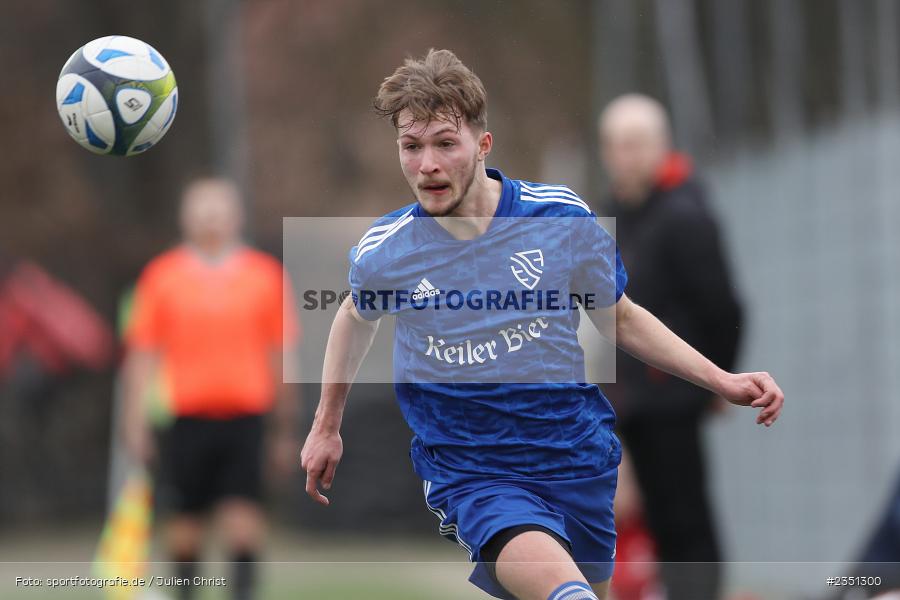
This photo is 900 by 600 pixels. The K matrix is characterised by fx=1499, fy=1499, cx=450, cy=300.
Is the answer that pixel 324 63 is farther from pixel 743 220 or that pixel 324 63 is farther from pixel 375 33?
pixel 743 220

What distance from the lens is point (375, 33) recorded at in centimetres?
1356

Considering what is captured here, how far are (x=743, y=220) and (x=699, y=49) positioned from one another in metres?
1.23

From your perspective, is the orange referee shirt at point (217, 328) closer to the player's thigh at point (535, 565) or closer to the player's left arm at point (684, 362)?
the player's left arm at point (684, 362)

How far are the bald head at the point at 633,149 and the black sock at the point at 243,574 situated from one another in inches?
122

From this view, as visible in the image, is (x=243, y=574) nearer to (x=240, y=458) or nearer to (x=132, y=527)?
(x=240, y=458)

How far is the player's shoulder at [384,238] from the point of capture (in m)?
4.25

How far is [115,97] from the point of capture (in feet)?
14.1

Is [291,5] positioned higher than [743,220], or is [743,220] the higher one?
[291,5]

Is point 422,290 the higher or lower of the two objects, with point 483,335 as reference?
higher

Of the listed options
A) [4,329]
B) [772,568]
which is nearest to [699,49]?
[772,568]

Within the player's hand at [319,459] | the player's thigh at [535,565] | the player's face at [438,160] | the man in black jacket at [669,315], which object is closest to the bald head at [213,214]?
the man in black jacket at [669,315]

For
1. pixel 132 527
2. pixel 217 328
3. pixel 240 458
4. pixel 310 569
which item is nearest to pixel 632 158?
pixel 217 328

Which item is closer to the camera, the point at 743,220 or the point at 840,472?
the point at 840,472

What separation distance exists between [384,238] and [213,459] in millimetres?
4294
